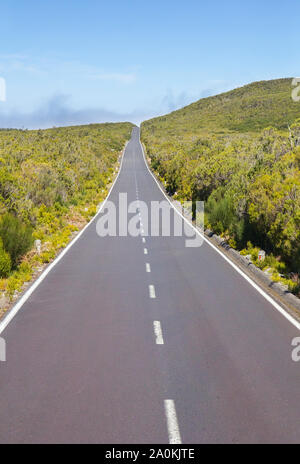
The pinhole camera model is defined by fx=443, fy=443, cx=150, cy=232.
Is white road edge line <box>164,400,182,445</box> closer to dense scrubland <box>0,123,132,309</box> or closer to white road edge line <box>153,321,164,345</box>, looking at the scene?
white road edge line <box>153,321,164,345</box>

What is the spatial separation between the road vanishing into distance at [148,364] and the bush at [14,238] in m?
2.45

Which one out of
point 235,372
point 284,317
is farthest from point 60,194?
point 235,372

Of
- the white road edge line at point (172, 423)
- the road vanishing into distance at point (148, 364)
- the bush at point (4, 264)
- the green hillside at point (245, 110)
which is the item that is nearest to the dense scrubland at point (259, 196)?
the road vanishing into distance at point (148, 364)

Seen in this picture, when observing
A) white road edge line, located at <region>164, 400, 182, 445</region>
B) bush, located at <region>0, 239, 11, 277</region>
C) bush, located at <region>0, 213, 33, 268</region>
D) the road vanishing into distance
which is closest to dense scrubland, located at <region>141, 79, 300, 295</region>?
the road vanishing into distance

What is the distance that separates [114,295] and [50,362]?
4605mm

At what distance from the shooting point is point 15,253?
1596 centimetres

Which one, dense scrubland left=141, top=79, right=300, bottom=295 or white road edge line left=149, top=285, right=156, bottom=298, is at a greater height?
dense scrubland left=141, top=79, right=300, bottom=295

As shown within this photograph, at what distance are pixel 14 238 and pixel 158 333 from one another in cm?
861

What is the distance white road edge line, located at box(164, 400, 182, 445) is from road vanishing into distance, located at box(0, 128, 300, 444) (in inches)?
0.6

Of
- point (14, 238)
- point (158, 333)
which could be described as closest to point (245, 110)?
point (14, 238)

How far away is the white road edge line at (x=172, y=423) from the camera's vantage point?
17.9 feet

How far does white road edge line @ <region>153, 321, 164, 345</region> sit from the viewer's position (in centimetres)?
888

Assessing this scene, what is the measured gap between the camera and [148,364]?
7.79 metres

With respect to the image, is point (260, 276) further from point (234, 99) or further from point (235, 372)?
point (234, 99)
